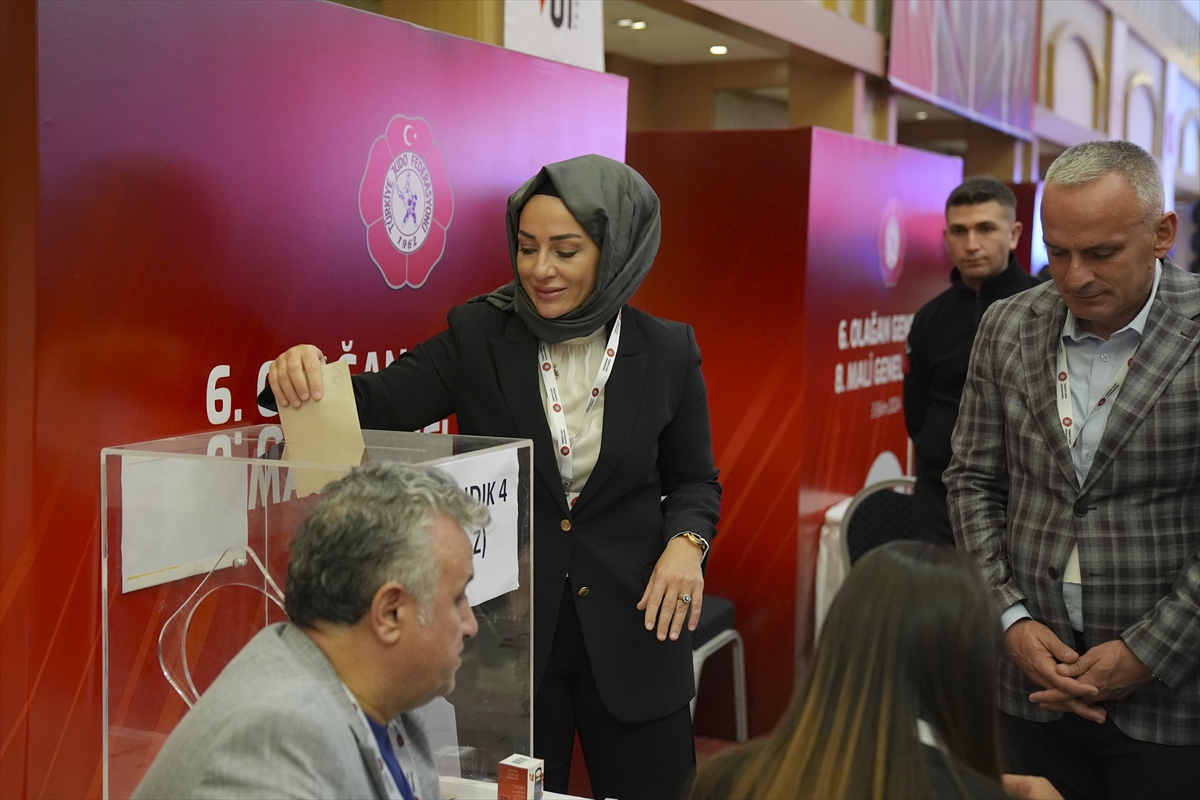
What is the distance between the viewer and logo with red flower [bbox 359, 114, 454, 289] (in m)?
2.45

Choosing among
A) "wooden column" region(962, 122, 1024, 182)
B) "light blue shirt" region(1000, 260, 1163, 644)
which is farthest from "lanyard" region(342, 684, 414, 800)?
"wooden column" region(962, 122, 1024, 182)

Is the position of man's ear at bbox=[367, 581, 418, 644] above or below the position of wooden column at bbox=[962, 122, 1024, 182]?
below

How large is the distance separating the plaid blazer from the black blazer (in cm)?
56

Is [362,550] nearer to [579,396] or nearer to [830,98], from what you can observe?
[579,396]

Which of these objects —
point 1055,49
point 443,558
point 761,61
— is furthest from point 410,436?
point 1055,49

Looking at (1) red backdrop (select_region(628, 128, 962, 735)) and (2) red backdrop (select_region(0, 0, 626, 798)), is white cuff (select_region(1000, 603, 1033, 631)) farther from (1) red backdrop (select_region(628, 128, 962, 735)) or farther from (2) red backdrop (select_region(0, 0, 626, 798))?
(1) red backdrop (select_region(628, 128, 962, 735))

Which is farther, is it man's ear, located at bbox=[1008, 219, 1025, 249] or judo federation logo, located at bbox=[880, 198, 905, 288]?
judo federation logo, located at bbox=[880, 198, 905, 288]

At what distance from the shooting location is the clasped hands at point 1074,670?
6.57 feet

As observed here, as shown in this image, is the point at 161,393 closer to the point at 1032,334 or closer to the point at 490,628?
the point at 490,628

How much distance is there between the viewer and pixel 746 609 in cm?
454

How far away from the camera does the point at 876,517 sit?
4.37 m

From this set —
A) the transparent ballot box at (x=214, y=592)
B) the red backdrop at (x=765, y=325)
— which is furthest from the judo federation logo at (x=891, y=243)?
the transparent ballot box at (x=214, y=592)

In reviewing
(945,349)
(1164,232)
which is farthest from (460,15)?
(945,349)

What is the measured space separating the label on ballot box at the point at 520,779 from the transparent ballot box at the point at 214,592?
0.10 metres
